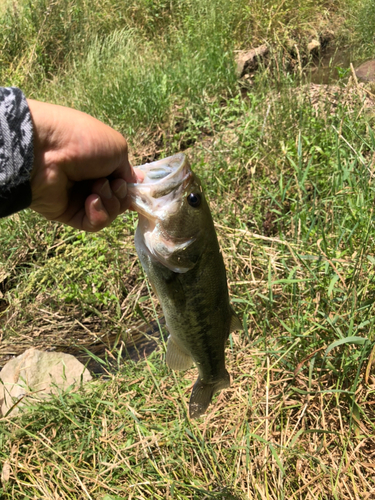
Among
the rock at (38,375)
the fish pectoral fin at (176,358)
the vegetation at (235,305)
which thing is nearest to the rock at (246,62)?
the vegetation at (235,305)

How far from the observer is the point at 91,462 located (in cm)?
280

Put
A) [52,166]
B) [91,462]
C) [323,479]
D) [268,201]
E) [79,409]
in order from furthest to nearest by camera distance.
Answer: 1. [268,201]
2. [79,409]
3. [91,462]
4. [323,479]
5. [52,166]

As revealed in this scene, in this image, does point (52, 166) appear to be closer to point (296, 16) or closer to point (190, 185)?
point (190, 185)

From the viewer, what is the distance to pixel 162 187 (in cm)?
184

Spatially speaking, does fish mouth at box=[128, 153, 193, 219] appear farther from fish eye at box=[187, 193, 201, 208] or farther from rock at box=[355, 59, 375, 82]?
rock at box=[355, 59, 375, 82]

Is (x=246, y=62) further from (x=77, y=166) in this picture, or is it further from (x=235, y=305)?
(x=77, y=166)

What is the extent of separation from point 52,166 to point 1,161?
0.26m

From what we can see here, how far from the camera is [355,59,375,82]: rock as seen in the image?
5.71 meters

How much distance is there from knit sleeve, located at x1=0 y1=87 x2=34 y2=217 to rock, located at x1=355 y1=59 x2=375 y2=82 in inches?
207

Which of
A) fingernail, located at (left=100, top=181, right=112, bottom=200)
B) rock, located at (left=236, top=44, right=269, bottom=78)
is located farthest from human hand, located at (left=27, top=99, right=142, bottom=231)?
rock, located at (left=236, top=44, right=269, bottom=78)

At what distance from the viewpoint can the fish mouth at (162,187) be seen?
6.02 ft

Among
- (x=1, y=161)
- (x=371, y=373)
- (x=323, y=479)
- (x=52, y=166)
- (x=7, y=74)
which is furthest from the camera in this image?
(x=7, y=74)

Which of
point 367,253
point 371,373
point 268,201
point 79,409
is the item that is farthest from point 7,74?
point 371,373

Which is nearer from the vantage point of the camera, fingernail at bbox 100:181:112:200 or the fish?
the fish
